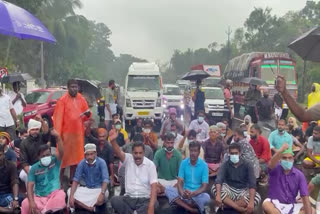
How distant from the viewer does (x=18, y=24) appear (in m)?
5.50

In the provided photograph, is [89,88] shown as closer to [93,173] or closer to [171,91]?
[171,91]

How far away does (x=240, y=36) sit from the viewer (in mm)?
92375

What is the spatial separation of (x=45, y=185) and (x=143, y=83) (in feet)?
37.5

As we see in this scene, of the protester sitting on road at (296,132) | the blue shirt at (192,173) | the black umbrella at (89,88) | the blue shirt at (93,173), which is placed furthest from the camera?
the black umbrella at (89,88)

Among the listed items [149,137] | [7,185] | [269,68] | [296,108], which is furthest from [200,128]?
[269,68]

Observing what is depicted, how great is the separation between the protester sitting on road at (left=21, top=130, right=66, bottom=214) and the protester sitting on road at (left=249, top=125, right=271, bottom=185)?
4.08 meters

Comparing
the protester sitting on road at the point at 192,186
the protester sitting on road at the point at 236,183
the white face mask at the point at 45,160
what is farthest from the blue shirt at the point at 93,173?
the protester sitting on road at the point at 236,183

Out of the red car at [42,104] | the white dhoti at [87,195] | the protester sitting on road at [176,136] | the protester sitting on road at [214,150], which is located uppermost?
the red car at [42,104]

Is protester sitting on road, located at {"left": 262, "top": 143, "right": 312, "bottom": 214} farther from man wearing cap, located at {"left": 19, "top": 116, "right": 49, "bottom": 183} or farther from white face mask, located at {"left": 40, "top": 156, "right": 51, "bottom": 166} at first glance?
man wearing cap, located at {"left": 19, "top": 116, "right": 49, "bottom": 183}

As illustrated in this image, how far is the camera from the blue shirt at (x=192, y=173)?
6.74 metres

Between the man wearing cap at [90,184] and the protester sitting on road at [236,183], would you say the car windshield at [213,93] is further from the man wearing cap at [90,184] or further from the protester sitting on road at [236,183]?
the man wearing cap at [90,184]

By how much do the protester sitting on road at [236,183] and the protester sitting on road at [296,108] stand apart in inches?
134

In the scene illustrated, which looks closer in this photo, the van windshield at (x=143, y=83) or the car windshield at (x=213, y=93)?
the van windshield at (x=143, y=83)

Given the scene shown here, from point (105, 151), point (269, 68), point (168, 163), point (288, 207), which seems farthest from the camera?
point (269, 68)
